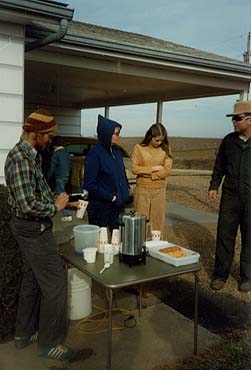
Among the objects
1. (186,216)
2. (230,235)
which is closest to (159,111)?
(186,216)

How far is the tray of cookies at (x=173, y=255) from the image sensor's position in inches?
96.1

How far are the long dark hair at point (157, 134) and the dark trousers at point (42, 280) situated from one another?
1.78 m

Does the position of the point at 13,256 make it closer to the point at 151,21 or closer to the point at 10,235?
the point at 10,235

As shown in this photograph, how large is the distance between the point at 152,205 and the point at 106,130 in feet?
3.25

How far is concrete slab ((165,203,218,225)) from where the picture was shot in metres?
7.29

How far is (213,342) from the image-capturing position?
285 centimetres

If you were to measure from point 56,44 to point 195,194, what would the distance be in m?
7.43

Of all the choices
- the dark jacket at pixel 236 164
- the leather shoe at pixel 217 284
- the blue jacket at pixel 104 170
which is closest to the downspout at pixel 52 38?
the blue jacket at pixel 104 170

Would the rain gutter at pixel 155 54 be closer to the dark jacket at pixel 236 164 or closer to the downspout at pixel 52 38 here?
the downspout at pixel 52 38

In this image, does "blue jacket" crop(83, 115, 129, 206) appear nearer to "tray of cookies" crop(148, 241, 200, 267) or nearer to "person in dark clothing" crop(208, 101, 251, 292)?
"tray of cookies" crop(148, 241, 200, 267)

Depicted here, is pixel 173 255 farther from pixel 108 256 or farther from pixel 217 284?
pixel 217 284

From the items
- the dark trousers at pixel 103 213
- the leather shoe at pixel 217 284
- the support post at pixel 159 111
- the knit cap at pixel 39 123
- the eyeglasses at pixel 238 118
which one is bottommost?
the leather shoe at pixel 217 284

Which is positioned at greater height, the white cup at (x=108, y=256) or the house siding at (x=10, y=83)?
the house siding at (x=10, y=83)

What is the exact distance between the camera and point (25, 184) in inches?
85.8
